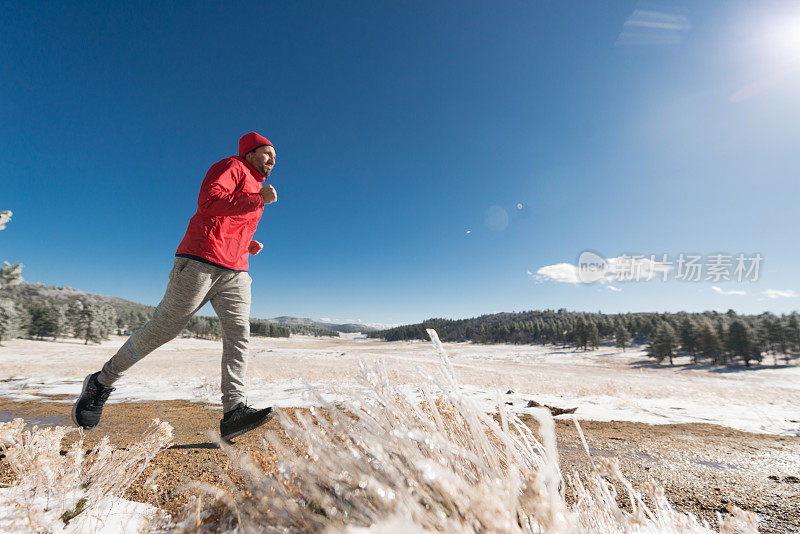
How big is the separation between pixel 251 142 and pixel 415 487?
Answer: 11.2 feet

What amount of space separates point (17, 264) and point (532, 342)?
107 m

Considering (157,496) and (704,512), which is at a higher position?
(157,496)

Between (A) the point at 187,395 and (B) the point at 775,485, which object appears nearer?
(B) the point at 775,485

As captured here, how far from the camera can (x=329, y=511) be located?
846 mm

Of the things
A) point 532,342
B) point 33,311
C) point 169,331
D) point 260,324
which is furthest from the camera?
point 260,324

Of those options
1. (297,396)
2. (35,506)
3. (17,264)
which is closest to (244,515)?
(35,506)

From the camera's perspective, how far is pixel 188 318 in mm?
2711

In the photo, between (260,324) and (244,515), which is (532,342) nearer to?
(260,324)

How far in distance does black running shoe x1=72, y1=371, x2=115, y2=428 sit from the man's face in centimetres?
237

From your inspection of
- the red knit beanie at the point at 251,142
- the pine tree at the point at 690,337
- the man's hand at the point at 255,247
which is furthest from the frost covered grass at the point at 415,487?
the pine tree at the point at 690,337

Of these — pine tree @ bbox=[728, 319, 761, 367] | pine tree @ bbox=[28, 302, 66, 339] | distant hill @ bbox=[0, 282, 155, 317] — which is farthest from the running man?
pine tree @ bbox=[728, 319, 761, 367]

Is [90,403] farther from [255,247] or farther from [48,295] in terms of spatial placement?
[48,295]

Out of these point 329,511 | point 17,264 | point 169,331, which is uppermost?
point 17,264

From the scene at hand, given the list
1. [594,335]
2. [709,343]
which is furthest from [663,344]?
[594,335]
